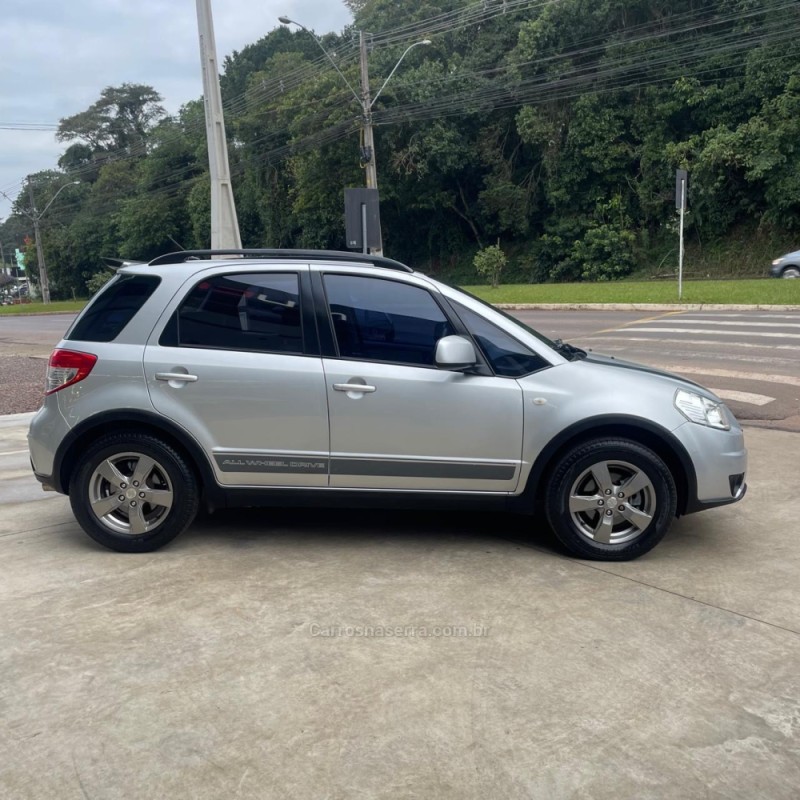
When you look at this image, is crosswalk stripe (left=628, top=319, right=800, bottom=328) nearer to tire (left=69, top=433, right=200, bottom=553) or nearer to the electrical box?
the electrical box

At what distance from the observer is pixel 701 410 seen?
15.1 feet

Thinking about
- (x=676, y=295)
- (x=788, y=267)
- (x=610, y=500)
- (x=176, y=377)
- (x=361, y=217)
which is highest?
(x=361, y=217)

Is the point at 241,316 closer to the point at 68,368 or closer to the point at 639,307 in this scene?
the point at 68,368

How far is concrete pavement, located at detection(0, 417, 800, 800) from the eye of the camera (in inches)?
105

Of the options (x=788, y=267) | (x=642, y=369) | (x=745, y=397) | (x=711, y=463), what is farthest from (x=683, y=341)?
(x=788, y=267)

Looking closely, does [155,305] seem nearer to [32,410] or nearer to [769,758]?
[769,758]

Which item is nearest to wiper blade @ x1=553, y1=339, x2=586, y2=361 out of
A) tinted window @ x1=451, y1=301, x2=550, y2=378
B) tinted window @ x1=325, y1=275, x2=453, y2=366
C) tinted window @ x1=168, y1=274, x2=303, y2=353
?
→ tinted window @ x1=451, y1=301, x2=550, y2=378

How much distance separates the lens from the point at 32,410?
33.3 feet

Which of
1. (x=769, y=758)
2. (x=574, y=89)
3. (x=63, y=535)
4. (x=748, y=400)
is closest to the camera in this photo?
(x=769, y=758)

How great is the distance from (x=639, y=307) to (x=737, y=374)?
10024mm

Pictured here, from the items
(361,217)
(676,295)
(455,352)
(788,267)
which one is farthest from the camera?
(788,267)

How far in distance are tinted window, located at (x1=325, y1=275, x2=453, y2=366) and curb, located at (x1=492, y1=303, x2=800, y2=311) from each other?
16.0m

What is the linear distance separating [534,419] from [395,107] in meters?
41.3

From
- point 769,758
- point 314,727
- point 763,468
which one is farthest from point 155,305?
point 763,468
